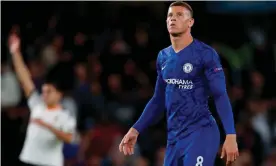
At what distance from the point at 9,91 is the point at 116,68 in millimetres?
2116

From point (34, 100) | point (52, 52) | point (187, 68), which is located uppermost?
point (187, 68)

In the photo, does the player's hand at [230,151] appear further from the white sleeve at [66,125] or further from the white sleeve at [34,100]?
the white sleeve at [34,100]

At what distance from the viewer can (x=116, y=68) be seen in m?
16.2

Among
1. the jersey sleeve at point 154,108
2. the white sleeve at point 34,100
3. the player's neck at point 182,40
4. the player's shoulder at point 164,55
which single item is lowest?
the white sleeve at point 34,100

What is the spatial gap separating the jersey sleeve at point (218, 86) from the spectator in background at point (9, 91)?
705 cm

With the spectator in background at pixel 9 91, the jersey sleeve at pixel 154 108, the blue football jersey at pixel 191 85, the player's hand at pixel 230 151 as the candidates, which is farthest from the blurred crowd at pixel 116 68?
the player's hand at pixel 230 151

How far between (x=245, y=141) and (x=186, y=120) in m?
6.63

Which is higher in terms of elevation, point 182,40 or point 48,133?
point 182,40

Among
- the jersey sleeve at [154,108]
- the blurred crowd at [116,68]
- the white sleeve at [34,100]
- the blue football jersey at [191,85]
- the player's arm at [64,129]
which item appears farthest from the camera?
the blurred crowd at [116,68]

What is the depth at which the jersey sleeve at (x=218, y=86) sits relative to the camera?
830cm

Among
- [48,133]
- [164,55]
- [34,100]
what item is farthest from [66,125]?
[164,55]

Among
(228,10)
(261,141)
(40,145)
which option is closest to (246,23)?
(228,10)

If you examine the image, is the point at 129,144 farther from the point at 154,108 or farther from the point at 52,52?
the point at 52,52

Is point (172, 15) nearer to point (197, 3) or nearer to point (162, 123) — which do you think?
point (162, 123)
